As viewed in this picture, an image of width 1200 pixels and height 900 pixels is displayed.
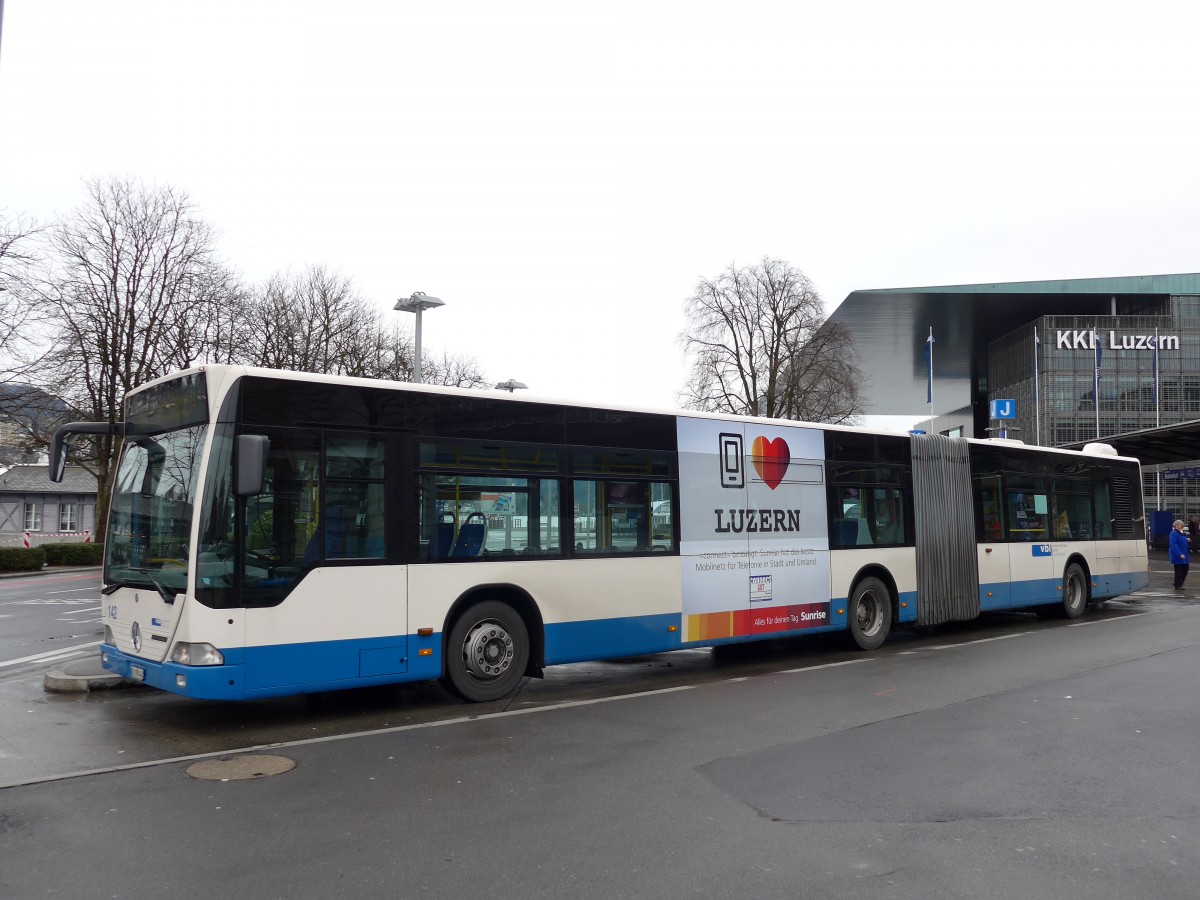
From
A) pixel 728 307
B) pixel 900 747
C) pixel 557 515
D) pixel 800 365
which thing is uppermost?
pixel 728 307

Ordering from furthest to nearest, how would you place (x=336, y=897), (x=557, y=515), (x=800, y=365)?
(x=800, y=365), (x=557, y=515), (x=336, y=897)

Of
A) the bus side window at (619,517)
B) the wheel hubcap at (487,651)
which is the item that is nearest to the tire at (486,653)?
the wheel hubcap at (487,651)

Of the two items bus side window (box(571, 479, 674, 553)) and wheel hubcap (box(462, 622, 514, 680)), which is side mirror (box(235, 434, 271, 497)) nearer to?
wheel hubcap (box(462, 622, 514, 680))

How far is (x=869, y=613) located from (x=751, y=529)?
9.29ft

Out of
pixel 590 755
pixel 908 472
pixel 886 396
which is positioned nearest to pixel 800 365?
pixel 908 472

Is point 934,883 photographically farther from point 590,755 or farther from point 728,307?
point 728,307

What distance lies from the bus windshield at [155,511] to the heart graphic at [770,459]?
264 inches

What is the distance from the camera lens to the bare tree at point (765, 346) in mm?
46719

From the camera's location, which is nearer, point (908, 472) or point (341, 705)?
point (341, 705)

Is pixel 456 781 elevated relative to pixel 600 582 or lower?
lower

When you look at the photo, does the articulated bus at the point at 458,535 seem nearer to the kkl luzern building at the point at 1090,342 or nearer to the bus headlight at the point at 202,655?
the bus headlight at the point at 202,655

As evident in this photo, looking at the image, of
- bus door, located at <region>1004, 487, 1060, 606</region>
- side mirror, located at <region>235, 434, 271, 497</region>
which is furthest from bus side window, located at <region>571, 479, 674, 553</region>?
bus door, located at <region>1004, 487, 1060, 606</region>

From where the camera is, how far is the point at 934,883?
181 inches

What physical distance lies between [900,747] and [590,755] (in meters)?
2.37
